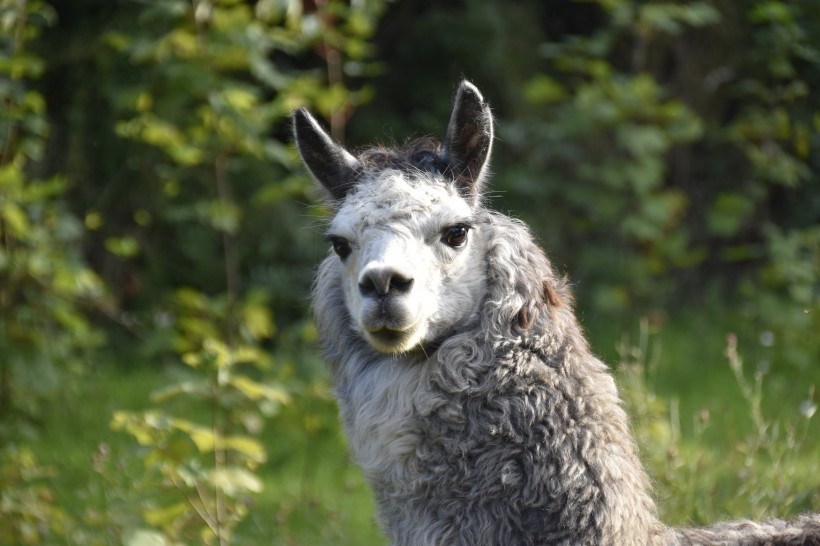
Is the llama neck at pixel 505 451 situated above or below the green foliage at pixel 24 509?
above

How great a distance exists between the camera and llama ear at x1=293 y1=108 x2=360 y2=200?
3682 millimetres

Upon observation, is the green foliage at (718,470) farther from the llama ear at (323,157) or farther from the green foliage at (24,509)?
the green foliage at (24,509)

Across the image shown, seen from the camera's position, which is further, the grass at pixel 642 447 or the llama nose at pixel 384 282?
the grass at pixel 642 447

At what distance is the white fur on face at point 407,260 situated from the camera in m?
3.21

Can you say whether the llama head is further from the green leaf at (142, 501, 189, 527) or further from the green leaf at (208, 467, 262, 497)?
the green leaf at (142, 501, 189, 527)

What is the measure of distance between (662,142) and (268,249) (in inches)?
125

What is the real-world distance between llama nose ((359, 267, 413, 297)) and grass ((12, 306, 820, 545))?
89 centimetres

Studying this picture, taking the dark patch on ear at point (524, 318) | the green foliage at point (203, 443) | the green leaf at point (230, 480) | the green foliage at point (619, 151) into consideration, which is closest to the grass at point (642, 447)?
the green foliage at point (203, 443)

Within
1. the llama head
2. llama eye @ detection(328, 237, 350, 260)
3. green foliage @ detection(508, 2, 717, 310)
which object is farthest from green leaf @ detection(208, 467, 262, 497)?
green foliage @ detection(508, 2, 717, 310)

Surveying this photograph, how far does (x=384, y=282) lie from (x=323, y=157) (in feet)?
2.50

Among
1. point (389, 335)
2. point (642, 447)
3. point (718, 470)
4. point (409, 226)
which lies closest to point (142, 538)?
point (389, 335)

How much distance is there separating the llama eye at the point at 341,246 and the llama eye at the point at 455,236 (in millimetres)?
339

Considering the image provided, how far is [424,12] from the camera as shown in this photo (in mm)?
9609

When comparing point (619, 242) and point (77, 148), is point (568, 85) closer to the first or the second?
point (619, 242)
